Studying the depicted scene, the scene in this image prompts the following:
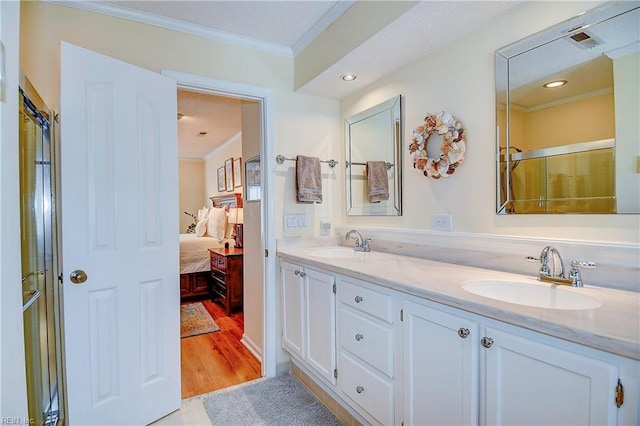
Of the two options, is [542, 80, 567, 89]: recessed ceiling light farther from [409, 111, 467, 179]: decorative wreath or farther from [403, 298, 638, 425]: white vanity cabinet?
[403, 298, 638, 425]: white vanity cabinet

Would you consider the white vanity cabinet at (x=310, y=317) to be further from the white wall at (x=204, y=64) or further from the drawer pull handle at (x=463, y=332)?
the drawer pull handle at (x=463, y=332)

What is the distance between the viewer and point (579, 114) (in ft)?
4.33

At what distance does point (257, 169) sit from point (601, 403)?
8.30 ft

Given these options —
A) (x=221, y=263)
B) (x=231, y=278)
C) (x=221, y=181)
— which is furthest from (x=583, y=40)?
(x=221, y=181)

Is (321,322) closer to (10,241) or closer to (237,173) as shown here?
(10,241)

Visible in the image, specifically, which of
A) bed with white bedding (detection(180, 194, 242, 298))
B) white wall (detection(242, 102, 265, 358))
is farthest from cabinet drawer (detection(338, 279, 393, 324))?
bed with white bedding (detection(180, 194, 242, 298))

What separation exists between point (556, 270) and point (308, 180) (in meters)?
1.61

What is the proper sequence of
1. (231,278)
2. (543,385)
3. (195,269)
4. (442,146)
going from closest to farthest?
1. (543,385)
2. (442,146)
3. (231,278)
4. (195,269)

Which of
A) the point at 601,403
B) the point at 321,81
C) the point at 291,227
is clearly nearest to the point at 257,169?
the point at 291,227

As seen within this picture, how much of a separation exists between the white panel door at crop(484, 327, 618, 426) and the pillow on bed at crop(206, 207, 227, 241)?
4526 millimetres

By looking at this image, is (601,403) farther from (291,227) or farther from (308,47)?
(308,47)

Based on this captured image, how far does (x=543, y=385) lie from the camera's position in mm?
923

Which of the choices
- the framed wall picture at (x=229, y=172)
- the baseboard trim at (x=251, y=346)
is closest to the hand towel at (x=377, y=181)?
the baseboard trim at (x=251, y=346)

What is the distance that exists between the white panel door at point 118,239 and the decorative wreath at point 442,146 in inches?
56.7
